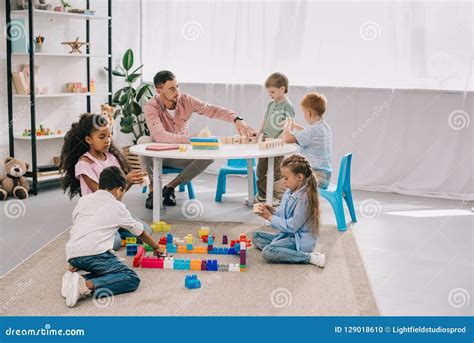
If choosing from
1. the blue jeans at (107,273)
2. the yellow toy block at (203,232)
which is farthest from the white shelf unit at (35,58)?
the blue jeans at (107,273)

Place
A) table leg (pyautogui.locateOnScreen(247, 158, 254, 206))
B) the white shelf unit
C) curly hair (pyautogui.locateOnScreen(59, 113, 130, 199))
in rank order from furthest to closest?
the white shelf unit < table leg (pyautogui.locateOnScreen(247, 158, 254, 206)) < curly hair (pyautogui.locateOnScreen(59, 113, 130, 199))

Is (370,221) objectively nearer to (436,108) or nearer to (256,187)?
(256,187)

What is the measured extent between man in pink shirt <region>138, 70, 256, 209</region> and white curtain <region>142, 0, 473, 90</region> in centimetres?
153

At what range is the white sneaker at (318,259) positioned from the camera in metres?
3.81

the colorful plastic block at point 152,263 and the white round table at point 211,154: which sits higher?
the white round table at point 211,154

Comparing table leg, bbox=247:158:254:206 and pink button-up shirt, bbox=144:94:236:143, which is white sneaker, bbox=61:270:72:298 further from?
table leg, bbox=247:158:254:206

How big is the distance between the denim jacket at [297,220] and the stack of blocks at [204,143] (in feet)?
3.25

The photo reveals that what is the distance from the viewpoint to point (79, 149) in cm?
400

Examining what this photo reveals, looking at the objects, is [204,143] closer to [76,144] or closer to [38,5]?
[76,144]

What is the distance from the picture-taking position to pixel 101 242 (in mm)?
3350

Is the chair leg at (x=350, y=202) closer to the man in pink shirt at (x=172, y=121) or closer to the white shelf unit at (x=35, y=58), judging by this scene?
the man in pink shirt at (x=172, y=121)

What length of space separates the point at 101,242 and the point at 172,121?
212 cm

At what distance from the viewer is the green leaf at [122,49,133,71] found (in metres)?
6.82

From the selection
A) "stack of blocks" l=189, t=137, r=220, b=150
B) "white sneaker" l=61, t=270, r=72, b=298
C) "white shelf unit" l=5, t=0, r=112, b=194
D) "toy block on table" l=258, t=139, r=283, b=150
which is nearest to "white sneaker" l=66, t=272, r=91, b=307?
"white sneaker" l=61, t=270, r=72, b=298
